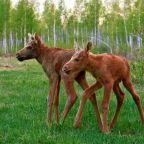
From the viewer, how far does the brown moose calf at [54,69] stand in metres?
8.32

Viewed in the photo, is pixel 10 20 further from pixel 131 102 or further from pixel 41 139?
pixel 41 139

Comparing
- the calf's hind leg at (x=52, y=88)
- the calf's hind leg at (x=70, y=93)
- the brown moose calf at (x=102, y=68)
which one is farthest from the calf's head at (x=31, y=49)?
the brown moose calf at (x=102, y=68)

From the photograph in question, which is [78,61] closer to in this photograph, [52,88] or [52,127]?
[52,88]

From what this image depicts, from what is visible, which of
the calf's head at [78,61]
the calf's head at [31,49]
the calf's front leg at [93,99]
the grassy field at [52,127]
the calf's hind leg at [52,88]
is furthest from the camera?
the calf's head at [31,49]

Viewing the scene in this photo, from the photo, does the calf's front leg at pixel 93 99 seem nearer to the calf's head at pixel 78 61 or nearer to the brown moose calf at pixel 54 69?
the brown moose calf at pixel 54 69

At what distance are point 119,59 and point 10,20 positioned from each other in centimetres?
5445

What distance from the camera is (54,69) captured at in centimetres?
843

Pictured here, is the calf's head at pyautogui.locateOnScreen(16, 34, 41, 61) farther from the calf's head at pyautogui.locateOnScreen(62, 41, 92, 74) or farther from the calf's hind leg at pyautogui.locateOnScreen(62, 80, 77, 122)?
the calf's head at pyautogui.locateOnScreen(62, 41, 92, 74)

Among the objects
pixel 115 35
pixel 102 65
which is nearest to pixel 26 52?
pixel 102 65

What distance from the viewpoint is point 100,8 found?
209ft

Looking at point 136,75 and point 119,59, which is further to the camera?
point 136,75

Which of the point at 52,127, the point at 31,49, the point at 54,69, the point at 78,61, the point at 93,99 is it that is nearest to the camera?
the point at 78,61

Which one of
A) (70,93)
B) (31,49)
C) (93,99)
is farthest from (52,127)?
(31,49)

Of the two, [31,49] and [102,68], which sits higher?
[31,49]
